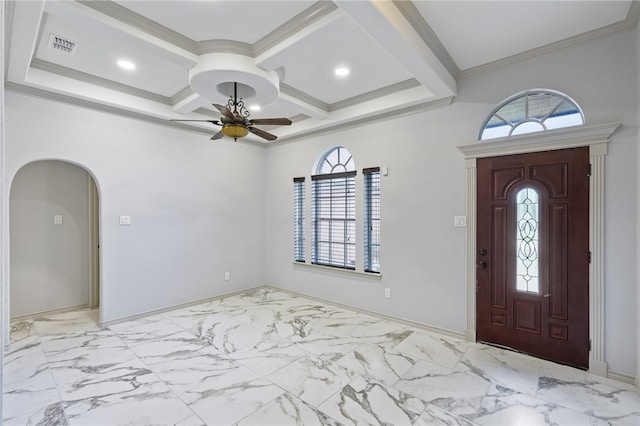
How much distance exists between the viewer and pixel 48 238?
4531 mm

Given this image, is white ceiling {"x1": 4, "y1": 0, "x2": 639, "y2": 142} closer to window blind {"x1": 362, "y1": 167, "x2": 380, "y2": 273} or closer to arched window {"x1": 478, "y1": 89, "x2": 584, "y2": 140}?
arched window {"x1": 478, "y1": 89, "x2": 584, "y2": 140}

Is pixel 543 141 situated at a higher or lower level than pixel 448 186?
higher

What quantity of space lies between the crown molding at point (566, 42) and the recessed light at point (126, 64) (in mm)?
3556

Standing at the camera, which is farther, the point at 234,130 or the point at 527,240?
the point at 527,240

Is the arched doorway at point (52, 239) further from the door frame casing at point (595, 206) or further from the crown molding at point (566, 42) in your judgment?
the door frame casing at point (595, 206)

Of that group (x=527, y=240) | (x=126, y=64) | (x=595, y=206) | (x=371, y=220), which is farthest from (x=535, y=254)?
(x=126, y=64)

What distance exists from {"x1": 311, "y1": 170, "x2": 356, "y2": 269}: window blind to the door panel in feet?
5.95

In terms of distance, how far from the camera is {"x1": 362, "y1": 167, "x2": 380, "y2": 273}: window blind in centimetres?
457

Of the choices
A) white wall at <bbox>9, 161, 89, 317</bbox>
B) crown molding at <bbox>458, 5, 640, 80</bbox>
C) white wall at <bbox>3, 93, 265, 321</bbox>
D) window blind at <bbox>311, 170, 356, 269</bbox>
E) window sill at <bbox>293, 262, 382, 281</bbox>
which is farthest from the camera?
window blind at <bbox>311, 170, 356, 269</bbox>

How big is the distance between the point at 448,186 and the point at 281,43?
7.79 feet

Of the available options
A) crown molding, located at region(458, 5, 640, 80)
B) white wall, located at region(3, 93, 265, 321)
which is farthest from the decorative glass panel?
white wall, located at region(3, 93, 265, 321)

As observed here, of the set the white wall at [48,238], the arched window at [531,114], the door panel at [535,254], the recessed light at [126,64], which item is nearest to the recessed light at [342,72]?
the arched window at [531,114]

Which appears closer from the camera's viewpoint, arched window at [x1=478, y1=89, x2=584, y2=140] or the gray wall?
the gray wall

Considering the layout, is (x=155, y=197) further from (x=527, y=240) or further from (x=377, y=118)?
(x=527, y=240)
